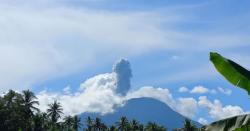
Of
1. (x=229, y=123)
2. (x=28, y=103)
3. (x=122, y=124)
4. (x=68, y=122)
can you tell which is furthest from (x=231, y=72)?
(x=122, y=124)

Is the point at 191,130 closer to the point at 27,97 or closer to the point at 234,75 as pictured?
the point at 27,97

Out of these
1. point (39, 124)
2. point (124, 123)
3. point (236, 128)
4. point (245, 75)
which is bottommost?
point (236, 128)

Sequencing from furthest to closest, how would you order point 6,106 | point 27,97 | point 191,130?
point 191,130
point 27,97
point 6,106

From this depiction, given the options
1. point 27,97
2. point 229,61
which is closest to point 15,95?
point 27,97

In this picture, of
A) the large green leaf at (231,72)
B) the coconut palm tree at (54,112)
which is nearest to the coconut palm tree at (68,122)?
the coconut palm tree at (54,112)

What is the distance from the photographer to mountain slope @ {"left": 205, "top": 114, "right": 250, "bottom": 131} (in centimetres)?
1239

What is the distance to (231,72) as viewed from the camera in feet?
41.8

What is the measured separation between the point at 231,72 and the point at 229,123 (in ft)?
3.83

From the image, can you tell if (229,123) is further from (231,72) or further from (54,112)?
(54,112)

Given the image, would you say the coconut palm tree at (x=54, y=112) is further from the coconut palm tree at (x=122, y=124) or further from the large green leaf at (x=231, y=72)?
the large green leaf at (x=231, y=72)

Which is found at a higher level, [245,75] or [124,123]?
[124,123]

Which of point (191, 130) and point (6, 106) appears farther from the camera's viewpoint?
point (191, 130)

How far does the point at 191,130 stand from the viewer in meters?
116

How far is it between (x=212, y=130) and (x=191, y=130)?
343ft
